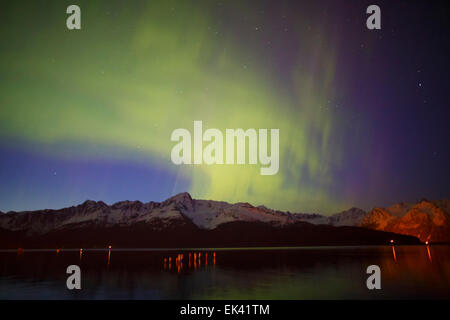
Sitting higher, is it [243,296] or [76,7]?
[76,7]

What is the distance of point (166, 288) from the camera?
1009 inches

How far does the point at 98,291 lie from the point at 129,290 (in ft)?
6.09
